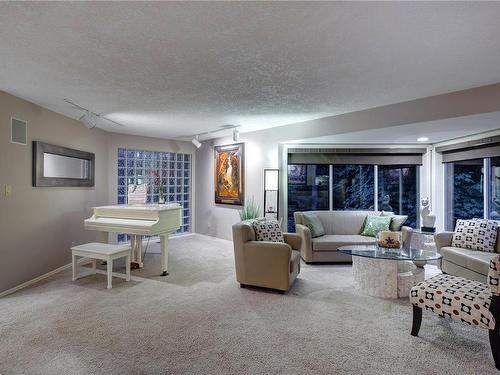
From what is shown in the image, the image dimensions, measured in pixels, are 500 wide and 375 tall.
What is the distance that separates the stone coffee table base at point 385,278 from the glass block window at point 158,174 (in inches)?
168

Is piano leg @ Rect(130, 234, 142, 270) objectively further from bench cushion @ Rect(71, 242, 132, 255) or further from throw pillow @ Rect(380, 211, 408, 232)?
throw pillow @ Rect(380, 211, 408, 232)

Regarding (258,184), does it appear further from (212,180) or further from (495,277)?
(495,277)

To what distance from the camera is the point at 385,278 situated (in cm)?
345

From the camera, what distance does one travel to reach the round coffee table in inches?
135

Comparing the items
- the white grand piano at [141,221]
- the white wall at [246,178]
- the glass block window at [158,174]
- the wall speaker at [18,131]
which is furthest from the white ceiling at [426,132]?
the wall speaker at [18,131]

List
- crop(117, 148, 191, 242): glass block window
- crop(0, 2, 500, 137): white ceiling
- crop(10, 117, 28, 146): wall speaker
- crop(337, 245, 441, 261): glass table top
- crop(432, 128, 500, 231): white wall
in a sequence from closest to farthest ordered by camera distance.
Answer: crop(0, 2, 500, 137): white ceiling, crop(337, 245, 441, 261): glass table top, crop(10, 117, 28, 146): wall speaker, crop(432, 128, 500, 231): white wall, crop(117, 148, 191, 242): glass block window

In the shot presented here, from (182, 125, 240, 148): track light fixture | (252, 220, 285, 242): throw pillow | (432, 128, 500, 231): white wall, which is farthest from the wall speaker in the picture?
(432, 128, 500, 231): white wall

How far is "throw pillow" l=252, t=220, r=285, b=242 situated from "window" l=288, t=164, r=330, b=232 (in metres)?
2.03

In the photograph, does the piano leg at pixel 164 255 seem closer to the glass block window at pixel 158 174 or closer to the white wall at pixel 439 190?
the glass block window at pixel 158 174

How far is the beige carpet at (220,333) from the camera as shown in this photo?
218cm

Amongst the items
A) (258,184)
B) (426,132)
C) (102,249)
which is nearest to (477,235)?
(426,132)

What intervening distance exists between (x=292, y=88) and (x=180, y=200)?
15.1 ft

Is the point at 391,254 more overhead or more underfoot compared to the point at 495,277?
more underfoot

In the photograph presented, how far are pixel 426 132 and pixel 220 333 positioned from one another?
4.00 metres
